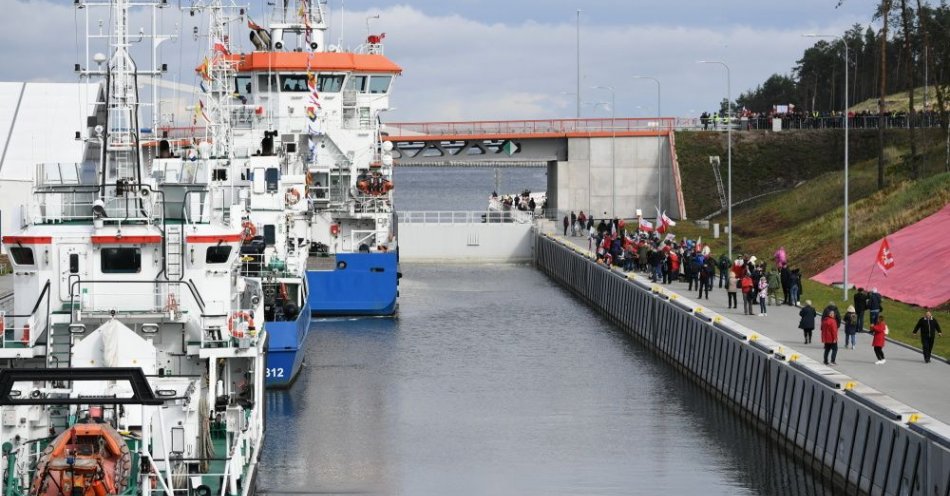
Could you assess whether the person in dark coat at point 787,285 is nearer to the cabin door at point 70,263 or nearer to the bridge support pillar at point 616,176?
the cabin door at point 70,263

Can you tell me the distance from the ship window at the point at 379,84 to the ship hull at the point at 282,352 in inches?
1070

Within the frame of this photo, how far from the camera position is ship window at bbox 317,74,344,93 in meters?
71.4

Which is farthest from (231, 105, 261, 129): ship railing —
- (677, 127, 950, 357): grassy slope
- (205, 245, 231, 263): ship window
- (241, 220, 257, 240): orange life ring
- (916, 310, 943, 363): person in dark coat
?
(205, 245, 231, 263): ship window

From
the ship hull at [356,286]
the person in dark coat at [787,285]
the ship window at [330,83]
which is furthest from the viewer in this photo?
the ship window at [330,83]

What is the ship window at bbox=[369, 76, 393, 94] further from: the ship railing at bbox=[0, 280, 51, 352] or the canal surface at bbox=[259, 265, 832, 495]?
the ship railing at bbox=[0, 280, 51, 352]

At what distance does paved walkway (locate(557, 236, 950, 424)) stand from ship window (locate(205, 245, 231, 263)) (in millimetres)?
14251

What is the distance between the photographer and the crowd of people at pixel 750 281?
38.0 m

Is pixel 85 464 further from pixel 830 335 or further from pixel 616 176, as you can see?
pixel 616 176

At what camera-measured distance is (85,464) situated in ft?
75.5

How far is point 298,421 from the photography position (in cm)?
4241

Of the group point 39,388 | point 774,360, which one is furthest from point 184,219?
point 774,360

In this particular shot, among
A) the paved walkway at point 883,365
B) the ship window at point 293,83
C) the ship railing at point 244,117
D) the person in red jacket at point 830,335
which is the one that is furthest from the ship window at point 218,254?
the ship window at point 293,83

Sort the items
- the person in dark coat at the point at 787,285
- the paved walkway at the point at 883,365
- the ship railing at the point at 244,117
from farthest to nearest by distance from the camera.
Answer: the ship railing at the point at 244,117, the person in dark coat at the point at 787,285, the paved walkway at the point at 883,365

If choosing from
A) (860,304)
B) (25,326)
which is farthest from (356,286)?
(25,326)
